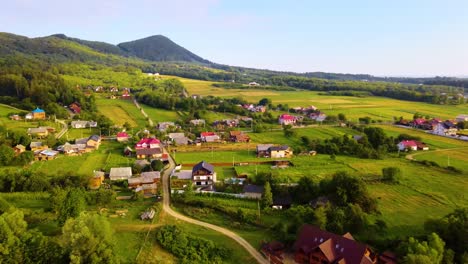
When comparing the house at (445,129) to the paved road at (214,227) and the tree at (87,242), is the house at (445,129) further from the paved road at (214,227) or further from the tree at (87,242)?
the tree at (87,242)

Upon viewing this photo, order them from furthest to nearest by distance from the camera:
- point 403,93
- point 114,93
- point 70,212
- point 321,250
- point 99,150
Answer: point 403,93
point 114,93
point 99,150
point 70,212
point 321,250

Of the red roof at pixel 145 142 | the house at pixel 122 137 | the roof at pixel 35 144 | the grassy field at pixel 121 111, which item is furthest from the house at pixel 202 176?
the grassy field at pixel 121 111

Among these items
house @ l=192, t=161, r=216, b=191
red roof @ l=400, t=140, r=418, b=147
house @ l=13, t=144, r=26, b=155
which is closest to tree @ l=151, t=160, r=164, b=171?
house @ l=192, t=161, r=216, b=191

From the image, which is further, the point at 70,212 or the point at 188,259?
the point at 70,212

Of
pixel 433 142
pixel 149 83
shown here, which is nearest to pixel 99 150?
pixel 433 142

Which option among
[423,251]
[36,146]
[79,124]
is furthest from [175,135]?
[423,251]

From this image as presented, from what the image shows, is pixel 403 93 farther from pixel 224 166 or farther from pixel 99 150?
pixel 99 150
